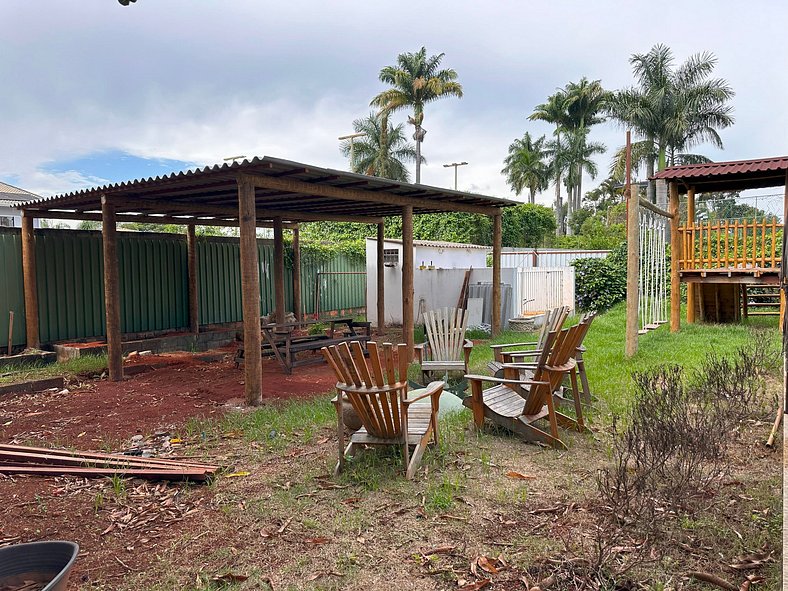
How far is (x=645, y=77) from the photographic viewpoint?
31.2 meters

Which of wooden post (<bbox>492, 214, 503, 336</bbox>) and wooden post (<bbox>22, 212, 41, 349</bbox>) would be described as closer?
wooden post (<bbox>22, 212, 41, 349</bbox>)

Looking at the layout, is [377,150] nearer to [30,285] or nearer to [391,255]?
[391,255]

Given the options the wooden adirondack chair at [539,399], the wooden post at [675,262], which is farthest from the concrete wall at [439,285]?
the wooden adirondack chair at [539,399]

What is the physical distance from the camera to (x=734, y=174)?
33.4ft

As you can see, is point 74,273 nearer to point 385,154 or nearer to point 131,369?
point 131,369

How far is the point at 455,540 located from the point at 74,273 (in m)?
9.56

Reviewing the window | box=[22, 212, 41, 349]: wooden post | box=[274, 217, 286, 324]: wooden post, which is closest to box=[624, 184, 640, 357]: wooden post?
box=[274, 217, 286, 324]: wooden post

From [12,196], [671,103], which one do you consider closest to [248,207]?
[12,196]

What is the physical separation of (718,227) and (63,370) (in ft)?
37.5

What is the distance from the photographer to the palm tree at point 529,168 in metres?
42.2

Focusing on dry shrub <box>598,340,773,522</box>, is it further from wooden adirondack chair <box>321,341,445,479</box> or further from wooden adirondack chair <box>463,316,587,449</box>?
wooden adirondack chair <box>321,341,445,479</box>

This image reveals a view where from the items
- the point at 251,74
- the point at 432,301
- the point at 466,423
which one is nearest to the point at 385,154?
the point at 251,74

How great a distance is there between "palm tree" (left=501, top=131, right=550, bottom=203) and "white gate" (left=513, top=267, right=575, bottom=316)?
28.7 metres

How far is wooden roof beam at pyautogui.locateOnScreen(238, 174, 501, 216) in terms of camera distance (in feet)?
22.2
